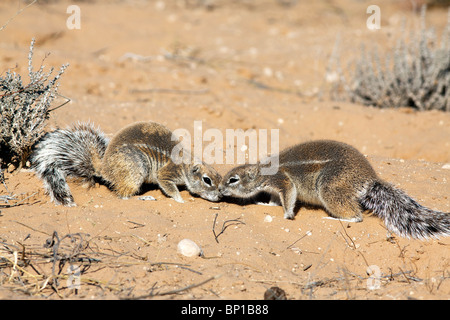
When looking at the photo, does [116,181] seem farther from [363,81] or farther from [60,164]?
[363,81]

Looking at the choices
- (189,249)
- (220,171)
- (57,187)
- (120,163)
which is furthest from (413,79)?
(57,187)

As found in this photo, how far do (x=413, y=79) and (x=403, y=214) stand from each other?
4.65 m

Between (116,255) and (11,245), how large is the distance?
2.74 feet

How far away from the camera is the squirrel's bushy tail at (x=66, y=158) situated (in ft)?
16.3

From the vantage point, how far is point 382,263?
4.40 metres

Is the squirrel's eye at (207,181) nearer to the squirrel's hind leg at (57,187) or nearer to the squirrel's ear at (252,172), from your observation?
the squirrel's ear at (252,172)

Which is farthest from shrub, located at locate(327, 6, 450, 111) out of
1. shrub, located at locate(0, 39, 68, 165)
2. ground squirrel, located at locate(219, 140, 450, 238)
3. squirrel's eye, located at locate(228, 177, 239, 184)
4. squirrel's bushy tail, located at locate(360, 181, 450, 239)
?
shrub, located at locate(0, 39, 68, 165)

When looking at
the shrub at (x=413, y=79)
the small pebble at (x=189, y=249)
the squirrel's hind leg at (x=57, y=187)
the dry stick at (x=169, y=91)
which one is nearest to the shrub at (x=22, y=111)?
the squirrel's hind leg at (x=57, y=187)

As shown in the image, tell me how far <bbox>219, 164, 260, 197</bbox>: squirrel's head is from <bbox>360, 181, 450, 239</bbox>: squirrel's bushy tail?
1237 millimetres

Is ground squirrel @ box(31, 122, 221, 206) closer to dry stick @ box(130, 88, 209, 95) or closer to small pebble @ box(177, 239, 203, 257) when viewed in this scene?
small pebble @ box(177, 239, 203, 257)

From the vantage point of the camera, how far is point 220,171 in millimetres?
5879

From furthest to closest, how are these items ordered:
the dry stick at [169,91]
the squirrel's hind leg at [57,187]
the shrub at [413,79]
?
the dry stick at [169,91] → the shrub at [413,79] → the squirrel's hind leg at [57,187]

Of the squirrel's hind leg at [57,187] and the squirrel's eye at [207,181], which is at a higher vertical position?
the squirrel's hind leg at [57,187]
